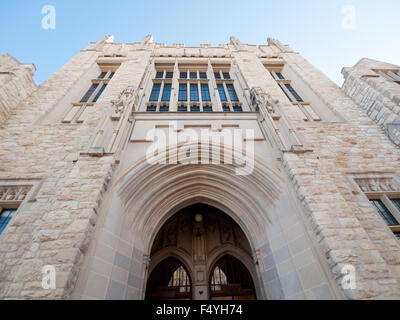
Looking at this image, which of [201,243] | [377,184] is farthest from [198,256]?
[377,184]

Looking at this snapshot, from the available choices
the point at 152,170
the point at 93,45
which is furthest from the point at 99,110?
the point at 93,45

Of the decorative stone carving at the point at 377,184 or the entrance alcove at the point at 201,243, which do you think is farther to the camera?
the decorative stone carving at the point at 377,184

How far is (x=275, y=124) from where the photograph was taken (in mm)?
5902

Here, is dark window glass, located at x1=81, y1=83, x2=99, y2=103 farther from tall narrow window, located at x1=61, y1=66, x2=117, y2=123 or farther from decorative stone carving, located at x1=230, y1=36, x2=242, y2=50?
decorative stone carving, located at x1=230, y1=36, x2=242, y2=50

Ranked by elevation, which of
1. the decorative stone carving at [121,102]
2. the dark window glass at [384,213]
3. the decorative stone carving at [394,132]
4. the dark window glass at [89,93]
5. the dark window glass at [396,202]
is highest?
the dark window glass at [89,93]

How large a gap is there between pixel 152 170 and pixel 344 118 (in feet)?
24.9

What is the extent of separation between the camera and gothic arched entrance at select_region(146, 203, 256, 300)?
6430 millimetres

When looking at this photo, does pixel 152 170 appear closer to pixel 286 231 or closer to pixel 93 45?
pixel 286 231

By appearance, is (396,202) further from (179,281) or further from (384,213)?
(179,281)

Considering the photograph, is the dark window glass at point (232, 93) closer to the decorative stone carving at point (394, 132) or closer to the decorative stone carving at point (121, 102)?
the decorative stone carving at point (121, 102)

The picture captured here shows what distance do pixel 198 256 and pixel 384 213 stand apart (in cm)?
560

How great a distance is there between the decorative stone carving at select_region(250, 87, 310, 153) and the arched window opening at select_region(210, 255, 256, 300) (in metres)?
5.13

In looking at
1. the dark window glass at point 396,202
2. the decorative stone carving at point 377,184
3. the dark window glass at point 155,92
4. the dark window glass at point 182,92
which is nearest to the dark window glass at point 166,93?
the dark window glass at point 155,92

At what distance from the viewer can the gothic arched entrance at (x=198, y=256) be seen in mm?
6430
